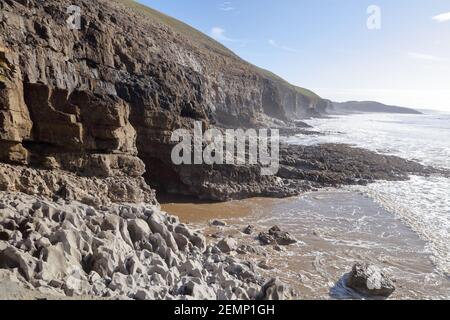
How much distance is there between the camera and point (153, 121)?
23109 millimetres

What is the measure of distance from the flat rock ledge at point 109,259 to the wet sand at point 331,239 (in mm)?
2335

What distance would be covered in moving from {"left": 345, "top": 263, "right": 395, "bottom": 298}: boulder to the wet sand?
361 mm

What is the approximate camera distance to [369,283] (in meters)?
13.2

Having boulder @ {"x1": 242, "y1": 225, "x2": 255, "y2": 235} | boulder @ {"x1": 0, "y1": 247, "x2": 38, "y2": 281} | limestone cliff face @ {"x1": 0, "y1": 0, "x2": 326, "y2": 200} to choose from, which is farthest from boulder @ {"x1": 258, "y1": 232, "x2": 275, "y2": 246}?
boulder @ {"x1": 0, "y1": 247, "x2": 38, "y2": 281}

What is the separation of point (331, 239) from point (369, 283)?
5673mm

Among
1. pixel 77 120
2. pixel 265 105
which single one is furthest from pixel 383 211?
pixel 265 105

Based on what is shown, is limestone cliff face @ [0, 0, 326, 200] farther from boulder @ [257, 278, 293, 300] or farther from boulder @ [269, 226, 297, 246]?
boulder @ [257, 278, 293, 300]

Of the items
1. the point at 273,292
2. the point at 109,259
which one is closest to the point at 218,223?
the point at 273,292

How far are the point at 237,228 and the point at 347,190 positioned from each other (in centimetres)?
1427

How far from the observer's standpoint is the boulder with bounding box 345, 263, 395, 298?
13.2 metres

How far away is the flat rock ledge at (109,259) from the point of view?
9609mm

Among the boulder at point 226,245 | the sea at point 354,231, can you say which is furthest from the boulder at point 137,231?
the sea at point 354,231

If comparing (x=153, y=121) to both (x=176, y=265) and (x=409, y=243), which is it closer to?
(x=176, y=265)

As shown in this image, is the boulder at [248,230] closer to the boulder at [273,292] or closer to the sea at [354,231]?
the sea at [354,231]
